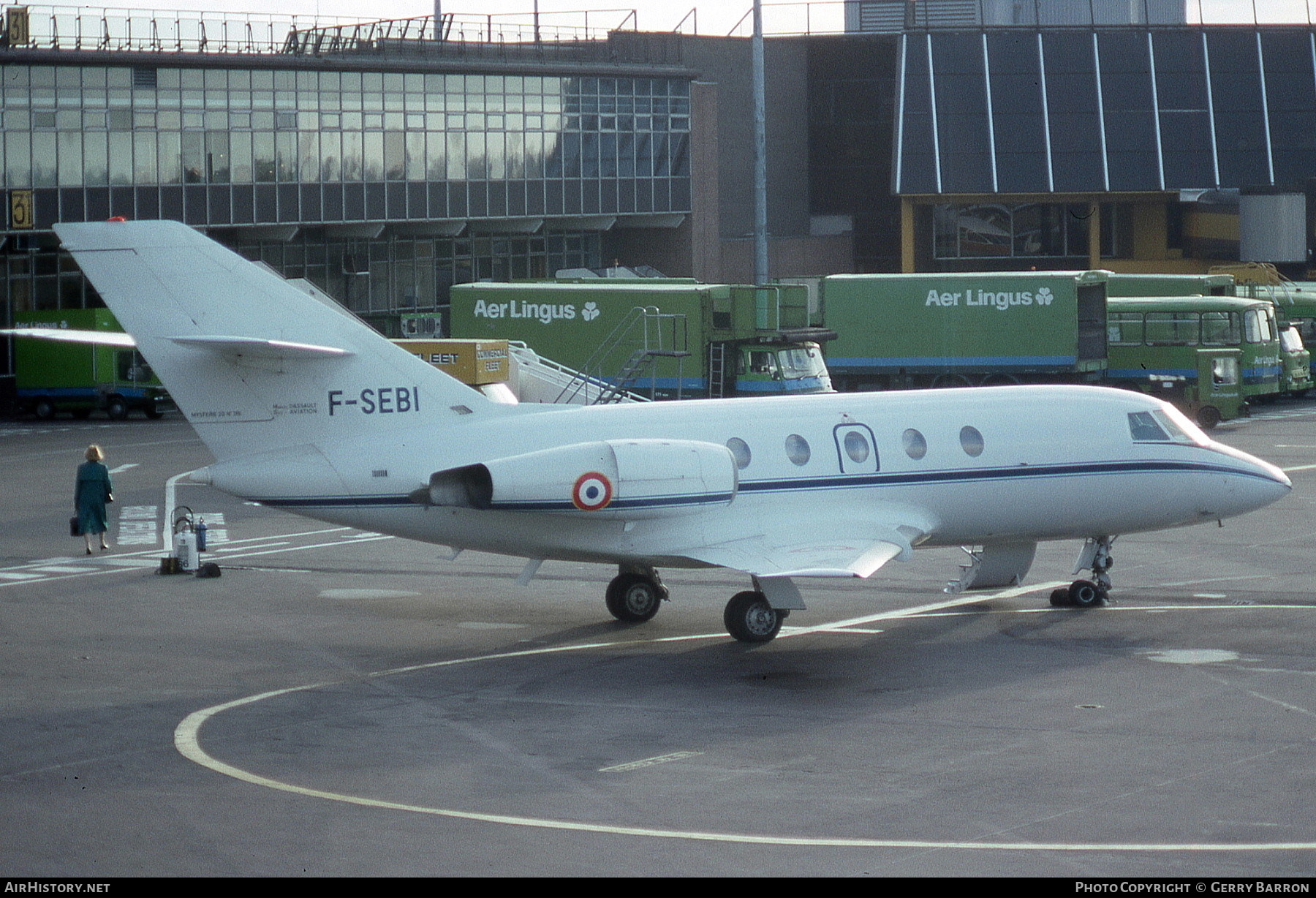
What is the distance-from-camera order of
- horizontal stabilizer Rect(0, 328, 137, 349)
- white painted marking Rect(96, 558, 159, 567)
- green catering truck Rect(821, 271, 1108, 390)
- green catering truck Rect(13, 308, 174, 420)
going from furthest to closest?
green catering truck Rect(13, 308, 174, 420) → green catering truck Rect(821, 271, 1108, 390) → white painted marking Rect(96, 558, 159, 567) → horizontal stabilizer Rect(0, 328, 137, 349)

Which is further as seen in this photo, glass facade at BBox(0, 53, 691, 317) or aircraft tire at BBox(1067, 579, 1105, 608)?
glass facade at BBox(0, 53, 691, 317)

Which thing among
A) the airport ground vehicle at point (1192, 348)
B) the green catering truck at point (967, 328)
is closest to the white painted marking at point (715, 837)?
the green catering truck at point (967, 328)

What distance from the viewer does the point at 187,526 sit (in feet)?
93.0

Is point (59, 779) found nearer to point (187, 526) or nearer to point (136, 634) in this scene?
point (136, 634)

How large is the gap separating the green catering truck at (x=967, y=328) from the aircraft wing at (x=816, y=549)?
109ft

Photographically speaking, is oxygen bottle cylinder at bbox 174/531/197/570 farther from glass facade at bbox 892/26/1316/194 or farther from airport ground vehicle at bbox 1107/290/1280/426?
glass facade at bbox 892/26/1316/194

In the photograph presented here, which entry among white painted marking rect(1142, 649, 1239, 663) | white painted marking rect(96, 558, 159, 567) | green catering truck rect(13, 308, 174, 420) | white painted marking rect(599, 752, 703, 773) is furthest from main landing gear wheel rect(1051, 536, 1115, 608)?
green catering truck rect(13, 308, 174, 420)

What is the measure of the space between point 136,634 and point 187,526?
5718 mm

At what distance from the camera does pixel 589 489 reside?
806 inches

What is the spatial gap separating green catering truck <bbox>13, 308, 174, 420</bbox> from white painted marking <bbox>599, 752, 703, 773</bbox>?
47679 millimetres

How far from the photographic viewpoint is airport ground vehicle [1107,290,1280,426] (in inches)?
2099

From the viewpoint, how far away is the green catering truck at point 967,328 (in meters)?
53.8

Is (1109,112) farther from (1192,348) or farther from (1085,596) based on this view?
(1085,596)

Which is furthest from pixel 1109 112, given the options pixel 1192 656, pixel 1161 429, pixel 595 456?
pixel 595 456
